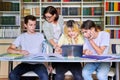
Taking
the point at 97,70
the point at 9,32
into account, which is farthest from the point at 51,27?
the point at 9,32

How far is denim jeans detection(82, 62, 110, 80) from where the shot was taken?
278cm

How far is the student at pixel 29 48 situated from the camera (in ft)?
9.61

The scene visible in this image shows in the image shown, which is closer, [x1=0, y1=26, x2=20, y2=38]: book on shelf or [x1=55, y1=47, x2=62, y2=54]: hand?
[x1=55, y1=47, x2=62, y2=54]: hand

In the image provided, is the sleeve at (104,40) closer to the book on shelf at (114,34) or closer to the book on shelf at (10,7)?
the book on shelf at (114,34)

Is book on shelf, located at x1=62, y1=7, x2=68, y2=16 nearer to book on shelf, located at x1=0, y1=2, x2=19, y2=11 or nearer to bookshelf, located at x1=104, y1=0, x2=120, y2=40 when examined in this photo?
bookshelf, located at x1=104, y1=0, x2=120, y2=40

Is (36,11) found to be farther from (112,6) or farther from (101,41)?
(101,41)

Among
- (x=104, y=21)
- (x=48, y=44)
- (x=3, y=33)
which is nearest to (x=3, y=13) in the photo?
(x=3, y=33)

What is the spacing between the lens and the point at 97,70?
9.34 ft

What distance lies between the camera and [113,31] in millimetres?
5512

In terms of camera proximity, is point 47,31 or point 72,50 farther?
point 47,31

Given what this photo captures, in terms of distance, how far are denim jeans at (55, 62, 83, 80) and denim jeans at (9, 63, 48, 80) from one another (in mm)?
140

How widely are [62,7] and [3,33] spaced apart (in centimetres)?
134

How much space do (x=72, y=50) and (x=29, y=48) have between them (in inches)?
25.1

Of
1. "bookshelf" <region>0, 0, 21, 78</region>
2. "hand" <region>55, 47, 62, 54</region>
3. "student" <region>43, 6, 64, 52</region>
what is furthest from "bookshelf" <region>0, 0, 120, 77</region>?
"hand" <region>55, 47, 62, 54</region>
